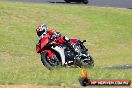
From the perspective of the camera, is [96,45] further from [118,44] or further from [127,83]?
[127,83]

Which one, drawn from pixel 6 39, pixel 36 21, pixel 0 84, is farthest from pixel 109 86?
pixel 36 21

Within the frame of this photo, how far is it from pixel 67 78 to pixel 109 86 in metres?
1.63

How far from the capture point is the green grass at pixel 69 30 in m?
23.4

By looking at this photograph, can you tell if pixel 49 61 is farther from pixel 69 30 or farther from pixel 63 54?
pixel 69 30

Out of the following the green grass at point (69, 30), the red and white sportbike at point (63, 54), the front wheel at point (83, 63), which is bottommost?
the green grass at point (69, 30)

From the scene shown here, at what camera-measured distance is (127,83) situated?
947 cm

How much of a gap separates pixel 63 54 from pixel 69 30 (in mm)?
15715

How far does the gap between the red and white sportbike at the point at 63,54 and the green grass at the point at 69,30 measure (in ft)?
7.07

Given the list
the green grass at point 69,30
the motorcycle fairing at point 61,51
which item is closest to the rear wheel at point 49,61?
the motorcycle fairing at point 61,51

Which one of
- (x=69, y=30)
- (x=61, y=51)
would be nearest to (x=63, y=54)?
(x=61, y=51)

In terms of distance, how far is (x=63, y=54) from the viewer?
16188 mm

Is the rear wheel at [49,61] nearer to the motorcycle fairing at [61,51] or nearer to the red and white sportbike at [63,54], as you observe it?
the red and white sportbike at [63,54]

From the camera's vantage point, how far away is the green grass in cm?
2336

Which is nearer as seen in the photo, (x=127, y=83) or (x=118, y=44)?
(x=127, y=83)
